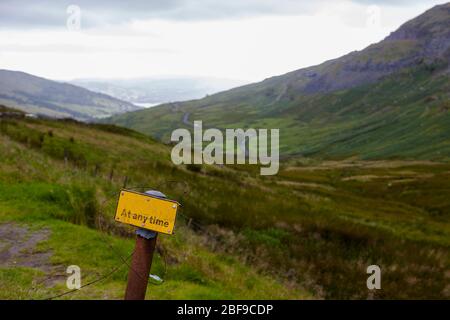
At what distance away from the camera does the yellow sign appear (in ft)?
18.8

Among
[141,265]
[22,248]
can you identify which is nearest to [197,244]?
[22,248]

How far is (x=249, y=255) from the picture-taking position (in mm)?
19078

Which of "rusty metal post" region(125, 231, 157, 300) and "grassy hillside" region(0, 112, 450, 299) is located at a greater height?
"rusty metal post" region(125, 231, 157, 300)

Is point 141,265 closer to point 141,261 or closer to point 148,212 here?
point 141,261

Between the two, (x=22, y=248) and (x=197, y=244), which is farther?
(x=197, y=244)

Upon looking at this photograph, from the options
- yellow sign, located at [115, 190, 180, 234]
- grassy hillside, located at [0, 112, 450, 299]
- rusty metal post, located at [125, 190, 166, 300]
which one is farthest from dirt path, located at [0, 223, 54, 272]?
yellow sign, located at [115, 190, 180, 234]

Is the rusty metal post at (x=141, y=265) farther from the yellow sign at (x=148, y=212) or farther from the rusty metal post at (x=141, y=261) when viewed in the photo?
the yellow sign at (x=148, y=212)

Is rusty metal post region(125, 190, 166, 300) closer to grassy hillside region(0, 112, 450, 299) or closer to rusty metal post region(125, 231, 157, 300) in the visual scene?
rusty metal post region(125, 231, 157, 300)

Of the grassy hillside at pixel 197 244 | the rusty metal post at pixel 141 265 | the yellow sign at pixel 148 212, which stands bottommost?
the grassy hillside at pixel 197 244

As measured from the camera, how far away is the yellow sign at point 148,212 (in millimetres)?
5738

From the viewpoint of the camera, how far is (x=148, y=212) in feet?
19.0

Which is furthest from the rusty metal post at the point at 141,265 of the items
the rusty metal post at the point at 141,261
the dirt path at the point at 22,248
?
the dirt path at the point at 22,248

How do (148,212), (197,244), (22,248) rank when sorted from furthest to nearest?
(197,244) → (22,248) → (148,212)

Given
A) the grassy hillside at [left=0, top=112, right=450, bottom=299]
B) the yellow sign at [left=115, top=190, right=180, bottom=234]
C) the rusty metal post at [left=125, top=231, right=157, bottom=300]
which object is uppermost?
the yellow sign at [left=115, top=190, right=180, bottom=234]
